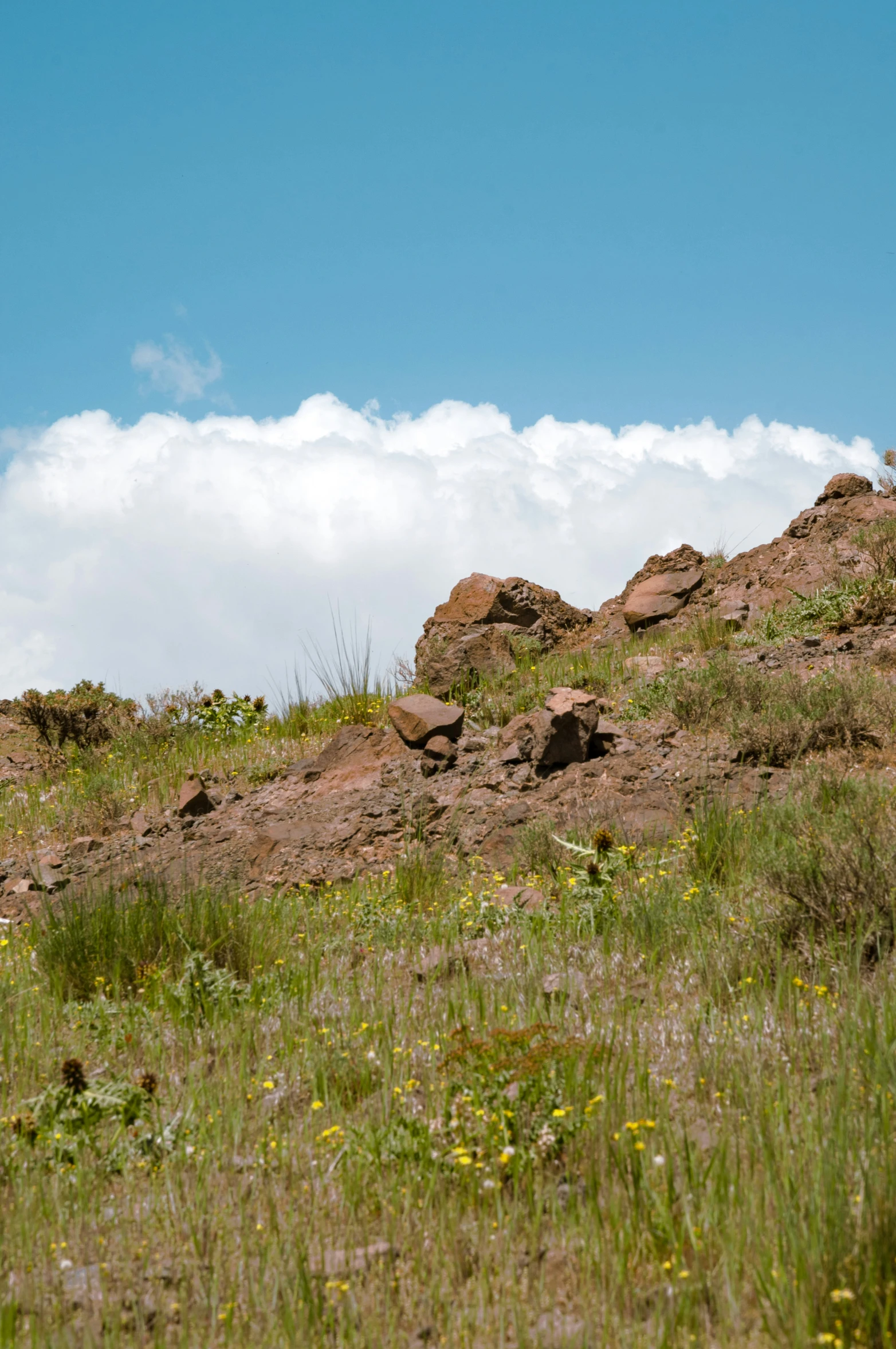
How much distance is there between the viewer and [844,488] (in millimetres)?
14781

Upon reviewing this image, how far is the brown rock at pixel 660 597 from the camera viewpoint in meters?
13.8

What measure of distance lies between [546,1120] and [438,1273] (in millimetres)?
566

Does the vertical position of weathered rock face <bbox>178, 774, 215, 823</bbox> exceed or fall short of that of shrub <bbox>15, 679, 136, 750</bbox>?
it falls short

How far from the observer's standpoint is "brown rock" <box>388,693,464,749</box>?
28.1ft

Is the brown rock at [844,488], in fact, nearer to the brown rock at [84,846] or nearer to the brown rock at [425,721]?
the brown rock at [425,721]

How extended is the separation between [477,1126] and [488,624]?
10.6 meters

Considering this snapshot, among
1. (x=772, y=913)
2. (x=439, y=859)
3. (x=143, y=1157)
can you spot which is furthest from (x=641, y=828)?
(x=143, y=1157)

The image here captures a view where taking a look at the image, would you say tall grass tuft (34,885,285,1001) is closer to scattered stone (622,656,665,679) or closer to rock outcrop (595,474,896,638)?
scattered stone (622,656,665,679)

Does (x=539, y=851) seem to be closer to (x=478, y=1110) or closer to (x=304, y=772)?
(x=478, y=1110)

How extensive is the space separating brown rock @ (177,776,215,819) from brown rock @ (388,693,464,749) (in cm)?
201

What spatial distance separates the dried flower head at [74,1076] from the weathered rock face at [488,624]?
8289 millimetres

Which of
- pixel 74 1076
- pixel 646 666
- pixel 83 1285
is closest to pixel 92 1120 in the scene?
pixel 74 1076

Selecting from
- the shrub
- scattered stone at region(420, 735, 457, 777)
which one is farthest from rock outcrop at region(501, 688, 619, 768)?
the shrub

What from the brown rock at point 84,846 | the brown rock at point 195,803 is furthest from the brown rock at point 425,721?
the brown rock at point 84,846
